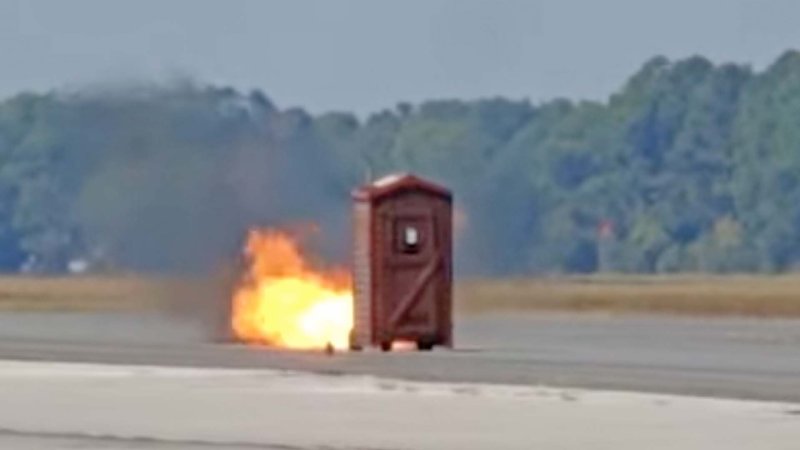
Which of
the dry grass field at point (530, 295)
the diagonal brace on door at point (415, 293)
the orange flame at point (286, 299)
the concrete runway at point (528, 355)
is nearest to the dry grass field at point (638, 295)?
the dry grass field at point (530, 295)

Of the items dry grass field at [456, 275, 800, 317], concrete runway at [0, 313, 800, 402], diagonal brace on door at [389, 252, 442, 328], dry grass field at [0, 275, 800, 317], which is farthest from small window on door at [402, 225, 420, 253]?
dry grass field at [456, 275, 800, 317]

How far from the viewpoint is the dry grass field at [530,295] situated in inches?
1965

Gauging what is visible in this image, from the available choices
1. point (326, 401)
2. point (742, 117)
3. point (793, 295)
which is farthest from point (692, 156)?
point (326, 401)

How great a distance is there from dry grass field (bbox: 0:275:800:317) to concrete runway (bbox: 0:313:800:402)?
2.23 ft

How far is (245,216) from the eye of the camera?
161 feet

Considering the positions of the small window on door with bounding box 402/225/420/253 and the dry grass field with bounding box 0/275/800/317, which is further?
the dry grass field with bounding box 0/275/800/317

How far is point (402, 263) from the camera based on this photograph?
43.8 meters

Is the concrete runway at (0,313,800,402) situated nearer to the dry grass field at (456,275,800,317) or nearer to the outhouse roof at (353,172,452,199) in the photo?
the outhouse roof at (353,172,452,199)

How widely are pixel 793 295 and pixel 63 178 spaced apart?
4280cm

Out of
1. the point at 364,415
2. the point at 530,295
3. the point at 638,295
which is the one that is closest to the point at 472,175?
the point at 530,295

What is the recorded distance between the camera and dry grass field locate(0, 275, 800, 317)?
4991 centimetres

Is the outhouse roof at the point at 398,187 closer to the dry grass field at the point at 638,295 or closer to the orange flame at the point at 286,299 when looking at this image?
the orange flame at the point at 286,299

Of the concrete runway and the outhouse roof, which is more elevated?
the outhouse roof

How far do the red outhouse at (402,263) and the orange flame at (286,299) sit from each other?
1846 millimetres
